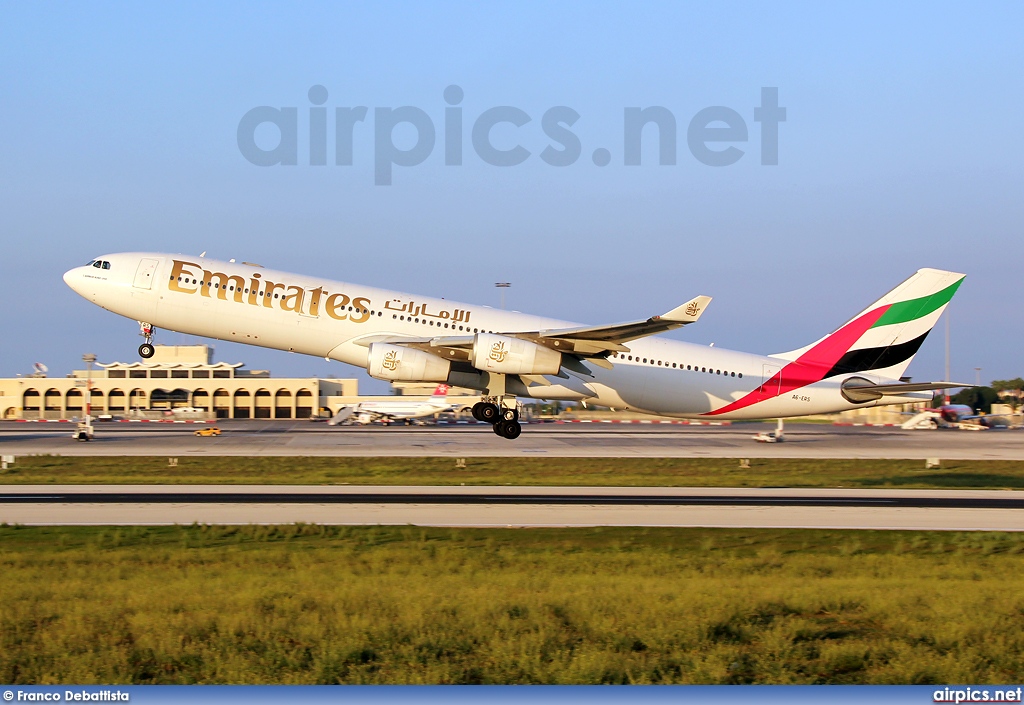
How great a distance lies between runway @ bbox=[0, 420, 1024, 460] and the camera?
190 ft

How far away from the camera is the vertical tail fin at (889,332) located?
39.9m

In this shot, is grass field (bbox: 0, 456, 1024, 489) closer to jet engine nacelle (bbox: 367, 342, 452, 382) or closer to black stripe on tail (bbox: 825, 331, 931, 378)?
black stripe on tail (bbox: 825, 331, 931, 378)

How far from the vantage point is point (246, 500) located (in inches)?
1243

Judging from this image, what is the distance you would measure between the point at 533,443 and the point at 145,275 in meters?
34.4

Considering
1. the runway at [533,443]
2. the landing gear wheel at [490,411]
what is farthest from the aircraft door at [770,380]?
the runway at [533,443]

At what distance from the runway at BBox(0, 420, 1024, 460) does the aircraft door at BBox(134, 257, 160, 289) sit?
2113 cm

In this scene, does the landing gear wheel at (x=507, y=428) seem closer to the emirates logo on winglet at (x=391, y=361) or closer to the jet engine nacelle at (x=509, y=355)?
the jet engine nacelle at (x=509, y=355)

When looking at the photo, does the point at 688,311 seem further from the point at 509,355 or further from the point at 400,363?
the point at 400,363

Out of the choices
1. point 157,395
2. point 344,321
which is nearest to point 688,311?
point 344,321

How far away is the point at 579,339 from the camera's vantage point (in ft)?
112

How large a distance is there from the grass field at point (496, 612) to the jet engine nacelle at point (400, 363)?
36.8 ft

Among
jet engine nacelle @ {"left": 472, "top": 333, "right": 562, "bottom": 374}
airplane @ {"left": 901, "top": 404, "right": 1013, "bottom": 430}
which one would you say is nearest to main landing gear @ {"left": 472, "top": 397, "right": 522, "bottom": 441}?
jet engine nacelle @ {"left": 472, "top": 333, "right": 562, "bottom": 374}

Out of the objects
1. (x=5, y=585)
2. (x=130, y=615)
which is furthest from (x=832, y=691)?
(x=5, y=585)

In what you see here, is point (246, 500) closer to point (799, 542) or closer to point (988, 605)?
point (799, 542)
